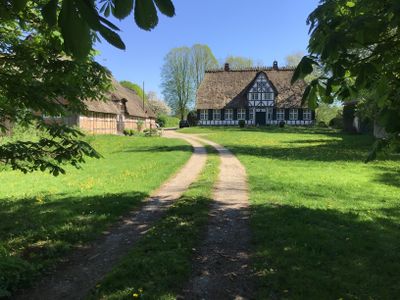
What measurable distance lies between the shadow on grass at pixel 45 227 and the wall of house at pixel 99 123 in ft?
99.0

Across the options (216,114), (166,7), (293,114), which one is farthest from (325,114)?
(166,7)

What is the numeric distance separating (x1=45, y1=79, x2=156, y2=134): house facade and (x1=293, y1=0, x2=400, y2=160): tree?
34.6 m

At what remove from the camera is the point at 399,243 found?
7.27 m

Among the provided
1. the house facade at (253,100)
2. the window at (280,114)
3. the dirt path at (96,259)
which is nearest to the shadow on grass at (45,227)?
the dirt path at (96,259)

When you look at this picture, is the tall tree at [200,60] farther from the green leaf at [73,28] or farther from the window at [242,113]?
the green leaf at [73,28]

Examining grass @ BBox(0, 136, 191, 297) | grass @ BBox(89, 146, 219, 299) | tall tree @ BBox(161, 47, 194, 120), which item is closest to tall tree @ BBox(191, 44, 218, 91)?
tall tree @ BBox(161, 47, 194, 120)

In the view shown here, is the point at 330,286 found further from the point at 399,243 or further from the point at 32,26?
the point at 32,26

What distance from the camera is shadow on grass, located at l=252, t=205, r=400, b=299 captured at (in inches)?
212

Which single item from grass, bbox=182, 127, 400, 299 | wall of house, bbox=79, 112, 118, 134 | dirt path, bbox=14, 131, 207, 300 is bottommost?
dirt path, bbox=14, 131, 207, 300

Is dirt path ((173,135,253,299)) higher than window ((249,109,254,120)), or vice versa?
Answer: window ((249,109,254,120))

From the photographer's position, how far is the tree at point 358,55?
3168mm

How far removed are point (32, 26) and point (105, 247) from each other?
12.3 feet

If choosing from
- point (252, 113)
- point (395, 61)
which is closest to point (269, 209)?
point (395, 61)

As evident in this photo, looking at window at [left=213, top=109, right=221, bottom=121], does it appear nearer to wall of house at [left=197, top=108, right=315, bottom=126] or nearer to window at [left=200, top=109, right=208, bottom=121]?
wall of house at [left=197, top=108, right=315, bottom=126]
